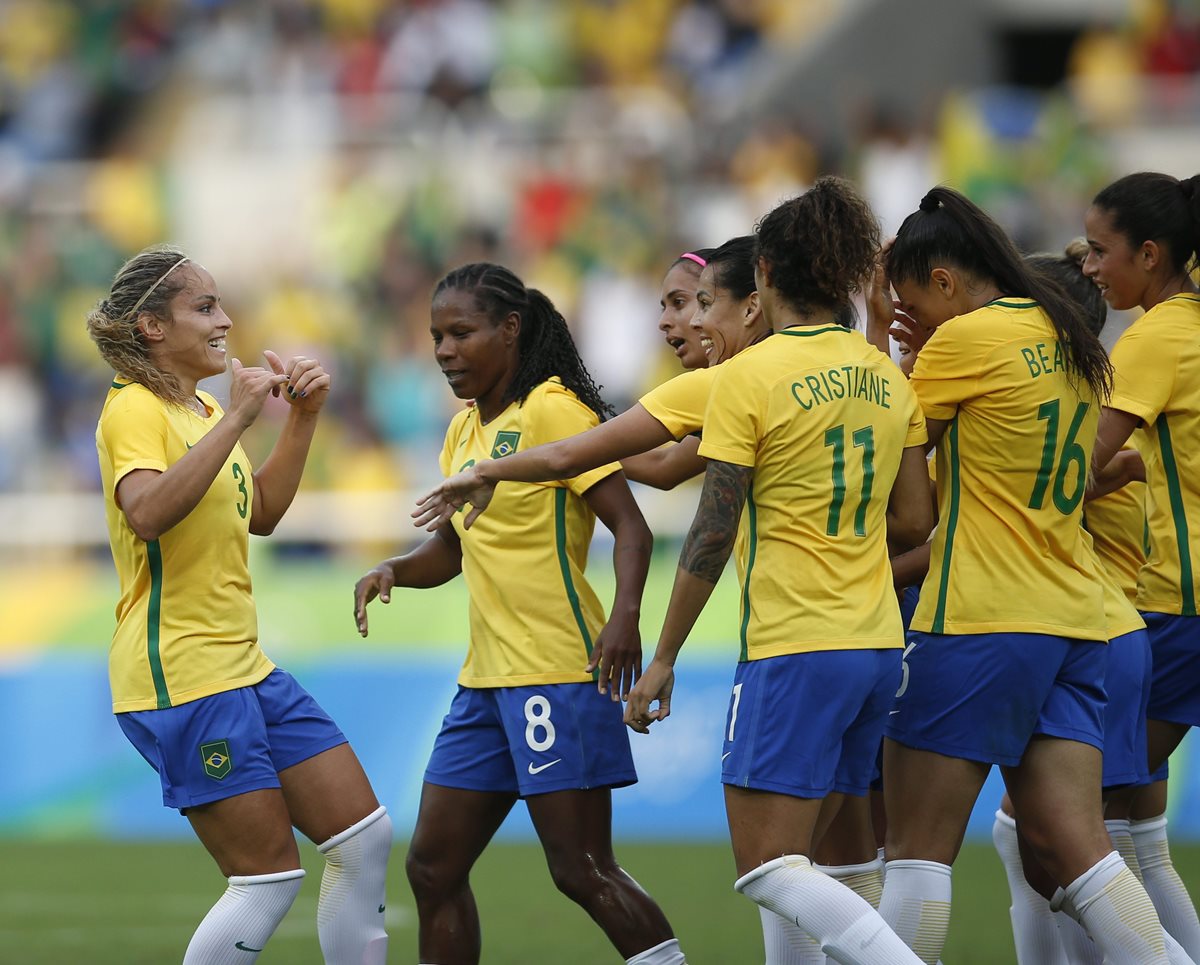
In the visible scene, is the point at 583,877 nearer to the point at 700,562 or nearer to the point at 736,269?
the point at 700,562

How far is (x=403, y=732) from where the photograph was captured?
1165 cm

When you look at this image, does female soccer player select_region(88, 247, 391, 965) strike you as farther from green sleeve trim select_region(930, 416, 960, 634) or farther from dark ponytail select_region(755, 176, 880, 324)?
green sleeve trim select_region(930, 416, 960, 634)

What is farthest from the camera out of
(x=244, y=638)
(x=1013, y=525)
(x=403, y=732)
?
(x=403, y=732)

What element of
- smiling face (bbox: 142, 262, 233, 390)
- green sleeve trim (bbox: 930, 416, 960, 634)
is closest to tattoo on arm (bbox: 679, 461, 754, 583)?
green sleeve trim (bbox: 930, 416, 960, 634)

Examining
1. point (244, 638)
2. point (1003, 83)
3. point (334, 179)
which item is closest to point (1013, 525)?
point (244, 638)

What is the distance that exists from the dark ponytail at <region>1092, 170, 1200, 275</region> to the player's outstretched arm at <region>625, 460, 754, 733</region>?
61.3 inches

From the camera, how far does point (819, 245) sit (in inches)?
188

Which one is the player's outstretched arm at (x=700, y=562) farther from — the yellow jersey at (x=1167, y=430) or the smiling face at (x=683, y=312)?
the yellow jersey at (x=1167, y=430)

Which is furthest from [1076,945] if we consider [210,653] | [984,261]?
[210,653]

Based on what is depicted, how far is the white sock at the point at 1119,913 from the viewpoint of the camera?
15.8 feet

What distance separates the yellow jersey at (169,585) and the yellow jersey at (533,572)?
0.76 meters

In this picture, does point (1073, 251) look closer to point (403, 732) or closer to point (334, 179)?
point (403, 732)

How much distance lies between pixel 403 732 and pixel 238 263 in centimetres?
664

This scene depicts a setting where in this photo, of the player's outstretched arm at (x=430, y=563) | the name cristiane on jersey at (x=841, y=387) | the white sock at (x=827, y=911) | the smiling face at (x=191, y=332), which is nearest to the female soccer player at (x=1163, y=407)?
the name cristiane on jersey at (x=841, y=387)
